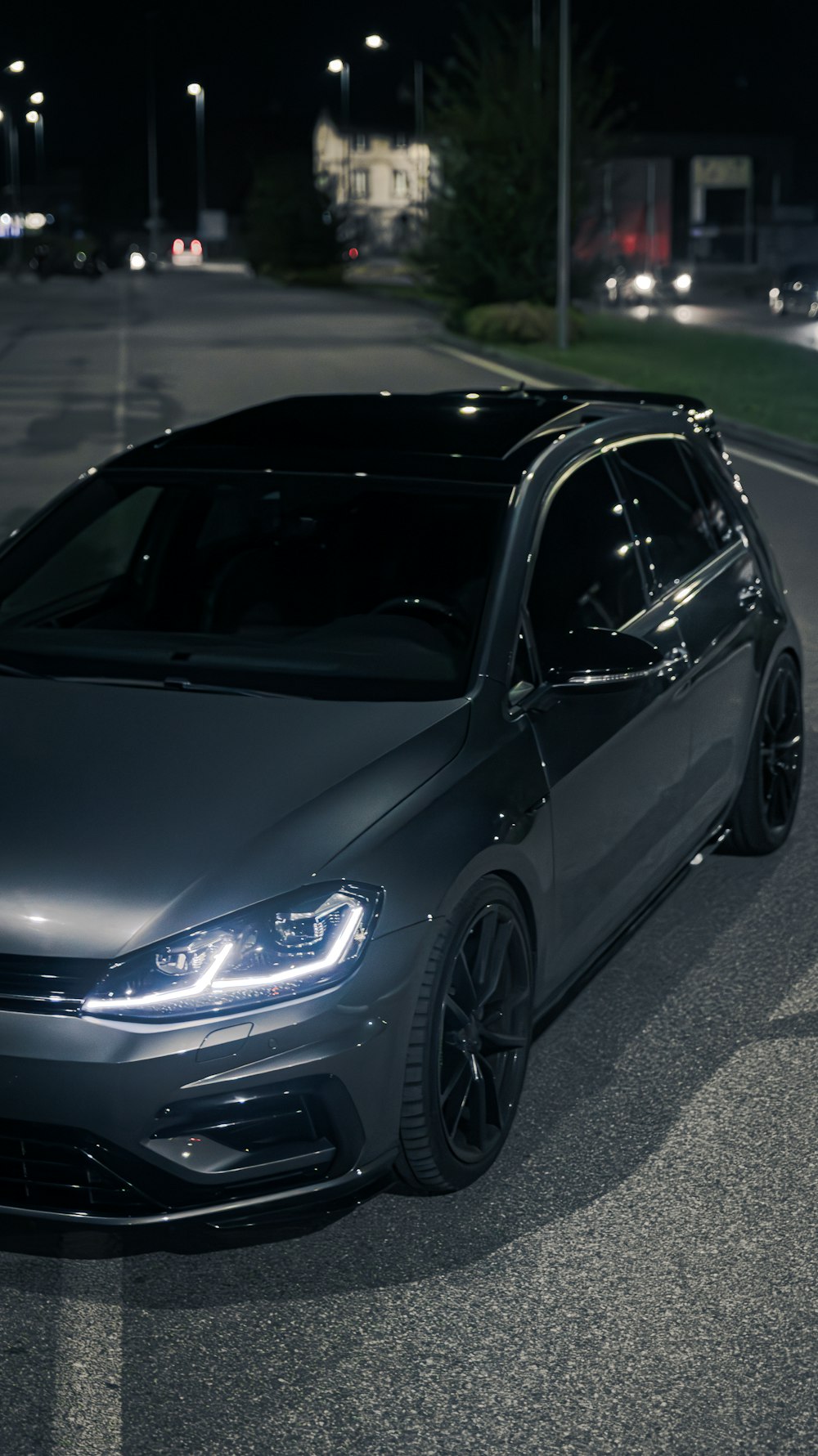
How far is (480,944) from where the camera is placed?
3.94 metres

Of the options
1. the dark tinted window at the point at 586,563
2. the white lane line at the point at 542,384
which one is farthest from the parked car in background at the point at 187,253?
the dark tinted window at the point at 586,563

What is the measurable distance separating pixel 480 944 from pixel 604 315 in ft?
168

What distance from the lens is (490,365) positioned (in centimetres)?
3288

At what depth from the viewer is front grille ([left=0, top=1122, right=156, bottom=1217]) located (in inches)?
133

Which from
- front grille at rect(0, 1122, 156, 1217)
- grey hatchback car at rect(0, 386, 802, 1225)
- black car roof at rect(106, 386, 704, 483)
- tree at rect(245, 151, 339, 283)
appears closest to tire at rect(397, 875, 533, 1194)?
grey hatchback car at rect(0, 386, 802, 1225)

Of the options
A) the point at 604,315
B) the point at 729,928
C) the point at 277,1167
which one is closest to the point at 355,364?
the point at 604,315

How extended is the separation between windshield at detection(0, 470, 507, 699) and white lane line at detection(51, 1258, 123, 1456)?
138 centimetres

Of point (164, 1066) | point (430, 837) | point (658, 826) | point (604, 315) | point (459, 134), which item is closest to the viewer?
point (164, 1066)

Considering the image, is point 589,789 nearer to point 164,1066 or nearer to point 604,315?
point 164,1066

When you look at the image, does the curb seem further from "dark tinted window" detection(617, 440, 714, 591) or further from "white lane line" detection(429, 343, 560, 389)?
"dark tinted window" detection(617, 440, 714, 591)

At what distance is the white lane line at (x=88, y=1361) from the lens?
Answer: 124 inches

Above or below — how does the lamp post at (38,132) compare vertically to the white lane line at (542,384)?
above

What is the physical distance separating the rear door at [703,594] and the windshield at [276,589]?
76cm

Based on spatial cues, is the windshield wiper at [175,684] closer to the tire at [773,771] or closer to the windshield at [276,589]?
the windshield at [276,589]
